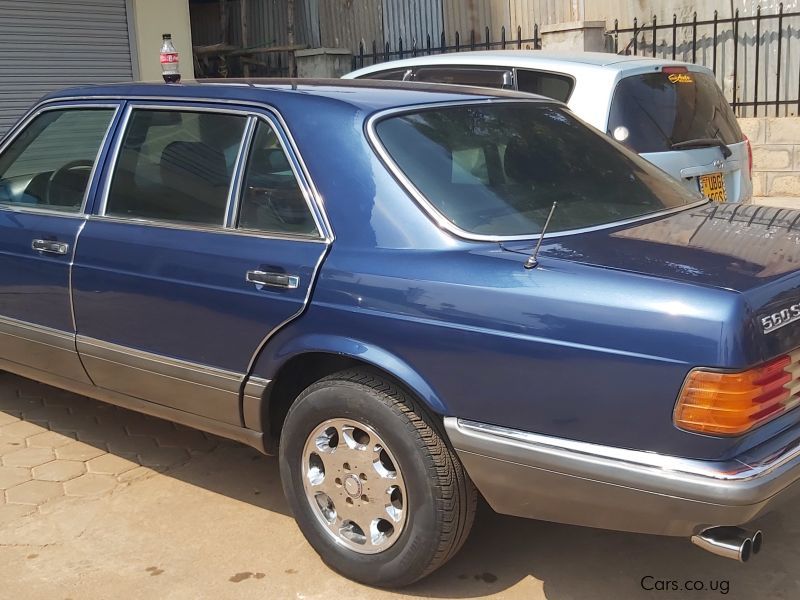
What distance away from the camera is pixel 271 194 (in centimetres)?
347

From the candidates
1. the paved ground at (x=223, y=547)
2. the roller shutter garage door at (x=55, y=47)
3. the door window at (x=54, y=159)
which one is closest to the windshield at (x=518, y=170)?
the paved ground at (x=223, y=547)

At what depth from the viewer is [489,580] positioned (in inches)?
129

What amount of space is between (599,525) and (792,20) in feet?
27.7

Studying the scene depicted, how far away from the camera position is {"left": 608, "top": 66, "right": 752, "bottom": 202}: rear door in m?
5.45

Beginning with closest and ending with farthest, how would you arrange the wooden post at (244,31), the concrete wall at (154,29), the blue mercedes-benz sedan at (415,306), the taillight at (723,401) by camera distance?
the taillight at (723,401)
the blue mercedes-benz sedan at (415,306)
the concrete wall at (154,29)
the wooden post at (244,31)

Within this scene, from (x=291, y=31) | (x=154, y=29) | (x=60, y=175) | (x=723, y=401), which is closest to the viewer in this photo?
(x=723, y=401)

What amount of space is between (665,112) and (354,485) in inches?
140

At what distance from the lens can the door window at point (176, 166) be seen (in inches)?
143

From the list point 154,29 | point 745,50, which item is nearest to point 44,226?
point 745,50

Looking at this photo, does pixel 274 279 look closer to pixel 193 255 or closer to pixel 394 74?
pixel 193 255

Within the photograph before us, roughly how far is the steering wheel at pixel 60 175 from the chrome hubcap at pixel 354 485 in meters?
1.85

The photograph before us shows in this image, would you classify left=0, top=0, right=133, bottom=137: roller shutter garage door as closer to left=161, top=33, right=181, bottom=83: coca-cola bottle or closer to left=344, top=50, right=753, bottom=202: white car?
left=161, top=33, right=181, bottom=83: coca-cola bottle

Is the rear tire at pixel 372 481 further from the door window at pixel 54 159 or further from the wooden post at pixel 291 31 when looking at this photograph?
the wooden post at pixel 291 31

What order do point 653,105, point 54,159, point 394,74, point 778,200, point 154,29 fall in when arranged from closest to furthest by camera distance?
point 54,159 → point 653,105 → point 394,74 → point 778,200 → point 154,29
